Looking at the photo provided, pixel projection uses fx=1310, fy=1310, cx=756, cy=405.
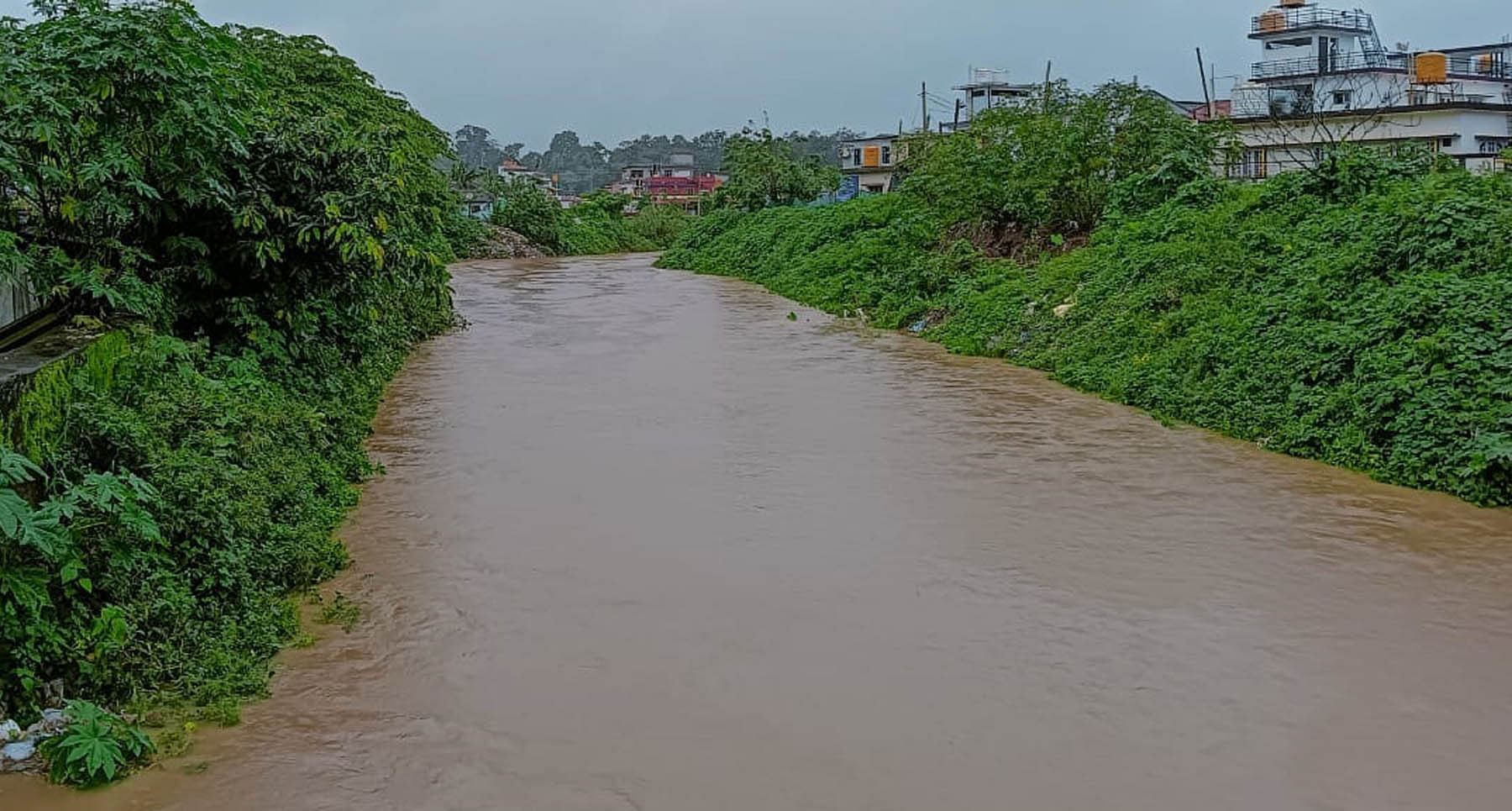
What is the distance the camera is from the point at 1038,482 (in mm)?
8719

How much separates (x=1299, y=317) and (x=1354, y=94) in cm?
2576

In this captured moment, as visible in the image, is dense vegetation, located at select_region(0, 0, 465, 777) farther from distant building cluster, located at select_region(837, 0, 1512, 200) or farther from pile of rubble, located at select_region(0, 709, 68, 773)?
distant building cluster, located at select_region(837, 0, 1512, 200)

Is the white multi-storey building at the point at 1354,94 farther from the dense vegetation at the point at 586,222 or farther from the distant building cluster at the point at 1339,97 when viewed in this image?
the dense vegetation at the point at 586,222

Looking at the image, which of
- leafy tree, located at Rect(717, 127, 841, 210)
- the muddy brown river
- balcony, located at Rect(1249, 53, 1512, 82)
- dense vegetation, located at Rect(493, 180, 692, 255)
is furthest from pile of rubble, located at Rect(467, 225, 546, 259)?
the muddy brown river

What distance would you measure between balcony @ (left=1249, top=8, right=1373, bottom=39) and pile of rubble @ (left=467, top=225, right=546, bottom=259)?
2357 centimetres

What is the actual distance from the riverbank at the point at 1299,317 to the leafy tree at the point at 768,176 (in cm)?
1770

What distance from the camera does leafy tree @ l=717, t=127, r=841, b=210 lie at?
35.0 meters

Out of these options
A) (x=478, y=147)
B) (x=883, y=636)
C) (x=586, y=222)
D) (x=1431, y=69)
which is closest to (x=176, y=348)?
(x=883, y=636)

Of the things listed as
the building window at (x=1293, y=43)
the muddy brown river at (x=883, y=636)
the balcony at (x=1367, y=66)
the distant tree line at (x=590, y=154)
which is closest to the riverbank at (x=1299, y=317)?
the muddy brown river at (x=883, y=636)

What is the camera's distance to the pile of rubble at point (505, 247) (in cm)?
3984

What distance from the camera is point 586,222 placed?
47.8 metres

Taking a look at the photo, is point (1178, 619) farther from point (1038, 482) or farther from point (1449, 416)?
point (1449, 416)

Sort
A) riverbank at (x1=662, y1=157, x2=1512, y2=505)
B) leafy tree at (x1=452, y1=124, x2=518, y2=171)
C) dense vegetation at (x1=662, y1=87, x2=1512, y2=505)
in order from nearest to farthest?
1. riverbank at (x1=662, y1=157, x2=1512, y2=505)
2. dense vegetation at (x1=662, y1=87, x2=1512, y2=505)
3. leafy tree at (x1=452, y1=124, x2=518, y2=171)

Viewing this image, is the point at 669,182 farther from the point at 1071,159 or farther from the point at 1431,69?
the point at 1071,159
